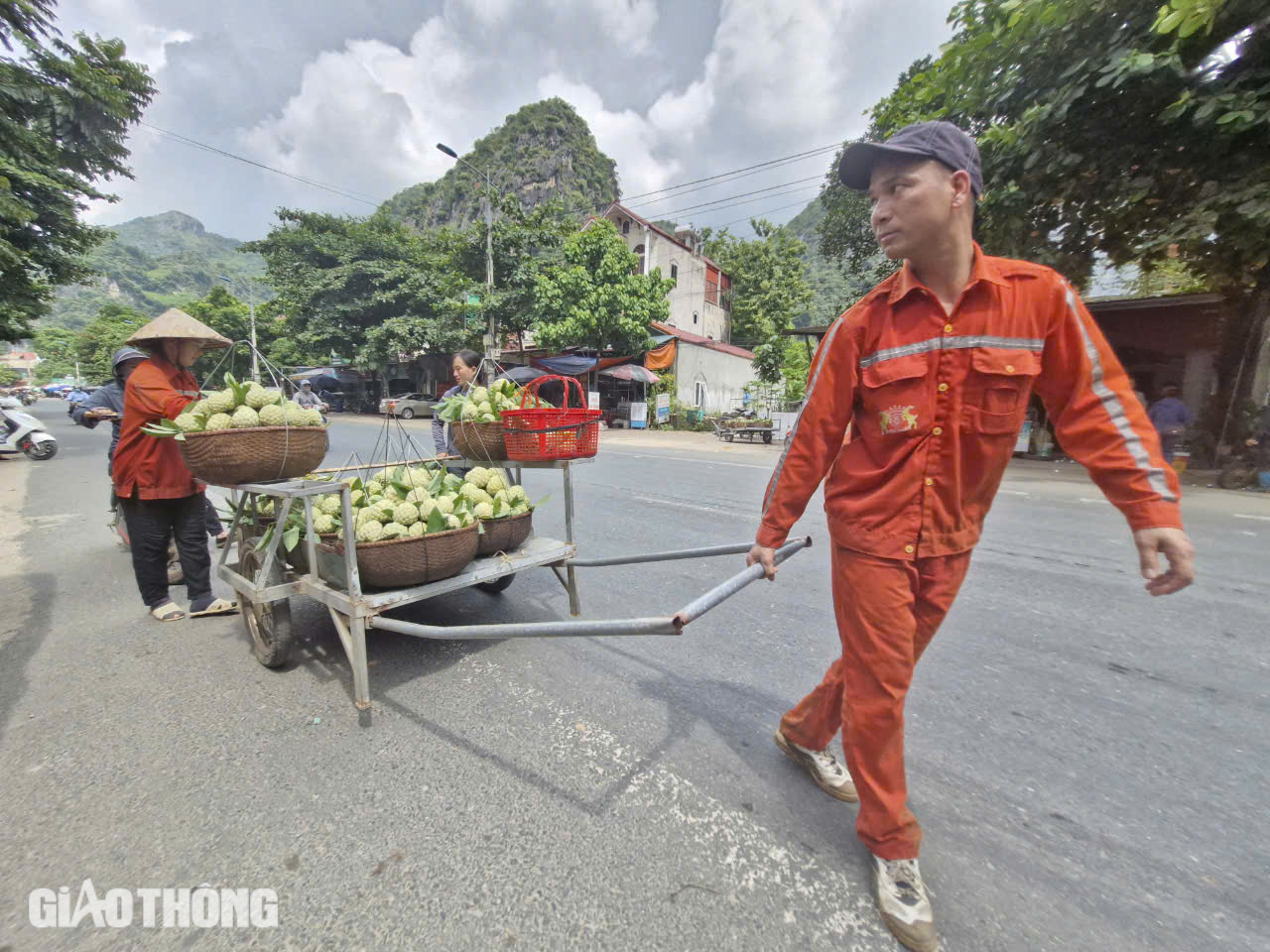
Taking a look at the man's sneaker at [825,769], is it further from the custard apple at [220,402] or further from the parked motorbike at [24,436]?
the parked motorbike at [24,436]

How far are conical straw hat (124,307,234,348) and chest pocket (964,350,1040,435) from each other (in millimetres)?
3729

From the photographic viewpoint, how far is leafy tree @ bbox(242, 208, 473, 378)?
26.6m

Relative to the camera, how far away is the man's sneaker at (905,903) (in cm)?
151

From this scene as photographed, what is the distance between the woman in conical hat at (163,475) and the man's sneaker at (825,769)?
11.6 ft

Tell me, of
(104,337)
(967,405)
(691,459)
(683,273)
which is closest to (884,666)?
(967,405)

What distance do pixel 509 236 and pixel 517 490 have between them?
2394cm

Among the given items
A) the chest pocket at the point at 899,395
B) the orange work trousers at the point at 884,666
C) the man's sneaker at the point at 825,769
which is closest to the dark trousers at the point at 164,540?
the man's sneaker at the point at 825,769

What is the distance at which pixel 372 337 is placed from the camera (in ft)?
86.1

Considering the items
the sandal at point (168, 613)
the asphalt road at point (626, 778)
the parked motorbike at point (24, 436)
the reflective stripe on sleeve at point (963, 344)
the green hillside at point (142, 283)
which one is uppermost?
the green hillside at point (142, 283)

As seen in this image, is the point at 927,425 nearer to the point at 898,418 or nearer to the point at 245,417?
the point at 898,418

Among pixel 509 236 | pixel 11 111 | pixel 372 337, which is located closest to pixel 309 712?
pixel 11 111

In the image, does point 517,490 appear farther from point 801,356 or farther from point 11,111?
point 801,356

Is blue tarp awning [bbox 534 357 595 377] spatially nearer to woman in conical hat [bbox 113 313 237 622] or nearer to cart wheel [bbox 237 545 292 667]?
woman in conical hat [bbox 113 313 237 622]

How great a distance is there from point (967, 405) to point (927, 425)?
12 centimetres
